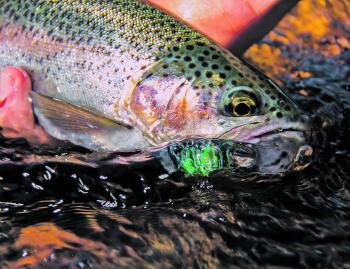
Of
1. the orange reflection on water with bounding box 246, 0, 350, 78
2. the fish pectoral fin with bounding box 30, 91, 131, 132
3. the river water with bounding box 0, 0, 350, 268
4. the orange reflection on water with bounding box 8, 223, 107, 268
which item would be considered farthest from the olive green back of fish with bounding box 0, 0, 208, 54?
the orange reflection on water with bounding box 246, 0, 350, 78

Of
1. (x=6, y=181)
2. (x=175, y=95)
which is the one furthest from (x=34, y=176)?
(x=175, y=95)

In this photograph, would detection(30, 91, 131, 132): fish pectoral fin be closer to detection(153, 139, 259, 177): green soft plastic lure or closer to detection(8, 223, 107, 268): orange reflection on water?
detection(153, 139, 259, 177): green soft plastic lure

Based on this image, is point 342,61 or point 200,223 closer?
point 200,223

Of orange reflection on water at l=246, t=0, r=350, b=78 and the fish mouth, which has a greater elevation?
orange reflection on water at l=246, t=0, r=350, b=78

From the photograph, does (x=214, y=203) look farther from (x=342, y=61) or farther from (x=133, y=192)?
(x=342, y=61)

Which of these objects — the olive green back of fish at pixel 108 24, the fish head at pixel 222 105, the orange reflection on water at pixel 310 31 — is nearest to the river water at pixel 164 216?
the fish head at pixel 222 105

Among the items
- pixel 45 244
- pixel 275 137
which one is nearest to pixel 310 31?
pixel 275 137

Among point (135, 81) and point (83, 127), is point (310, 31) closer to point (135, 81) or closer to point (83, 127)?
point (135, 81)
